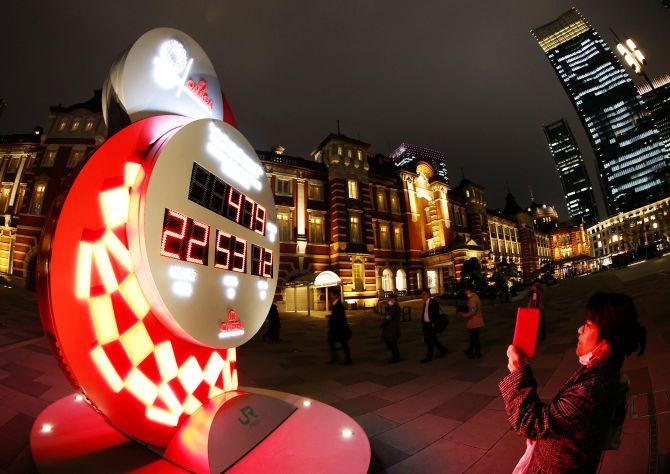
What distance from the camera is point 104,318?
2.60 meters

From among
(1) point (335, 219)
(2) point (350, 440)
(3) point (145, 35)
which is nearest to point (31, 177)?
(1) point (335, 219)

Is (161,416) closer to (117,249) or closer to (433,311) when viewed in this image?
(117,249)

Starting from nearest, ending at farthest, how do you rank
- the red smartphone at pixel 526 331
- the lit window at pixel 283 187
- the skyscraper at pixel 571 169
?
the red smartphone at pixel 526 331
the lit window at pixel 283 187
the skyscraper at pixel 571 169

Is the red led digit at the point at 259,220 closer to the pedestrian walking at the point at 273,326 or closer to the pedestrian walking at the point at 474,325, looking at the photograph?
the pedestrian walking at the point at 474,325

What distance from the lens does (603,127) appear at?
A: 122375 millimetres

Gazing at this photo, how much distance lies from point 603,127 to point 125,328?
170 m

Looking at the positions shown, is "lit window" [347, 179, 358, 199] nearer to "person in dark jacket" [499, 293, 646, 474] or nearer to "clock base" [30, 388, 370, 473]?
"clock base" [30, 388, 370, 473]

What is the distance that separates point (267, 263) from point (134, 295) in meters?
2.03

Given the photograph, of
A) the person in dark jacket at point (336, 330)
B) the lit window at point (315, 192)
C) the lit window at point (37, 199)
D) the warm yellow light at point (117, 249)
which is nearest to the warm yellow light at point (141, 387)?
the warm yellow light at point (117, 249)

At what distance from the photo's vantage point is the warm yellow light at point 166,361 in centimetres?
297

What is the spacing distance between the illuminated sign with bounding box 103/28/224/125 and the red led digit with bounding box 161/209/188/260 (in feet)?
3.86

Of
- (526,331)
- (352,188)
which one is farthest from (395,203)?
(526,331)

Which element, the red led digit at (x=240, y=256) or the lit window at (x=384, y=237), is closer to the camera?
the red led digit at (x=240, y=256)

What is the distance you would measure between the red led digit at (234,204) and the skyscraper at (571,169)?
229m
